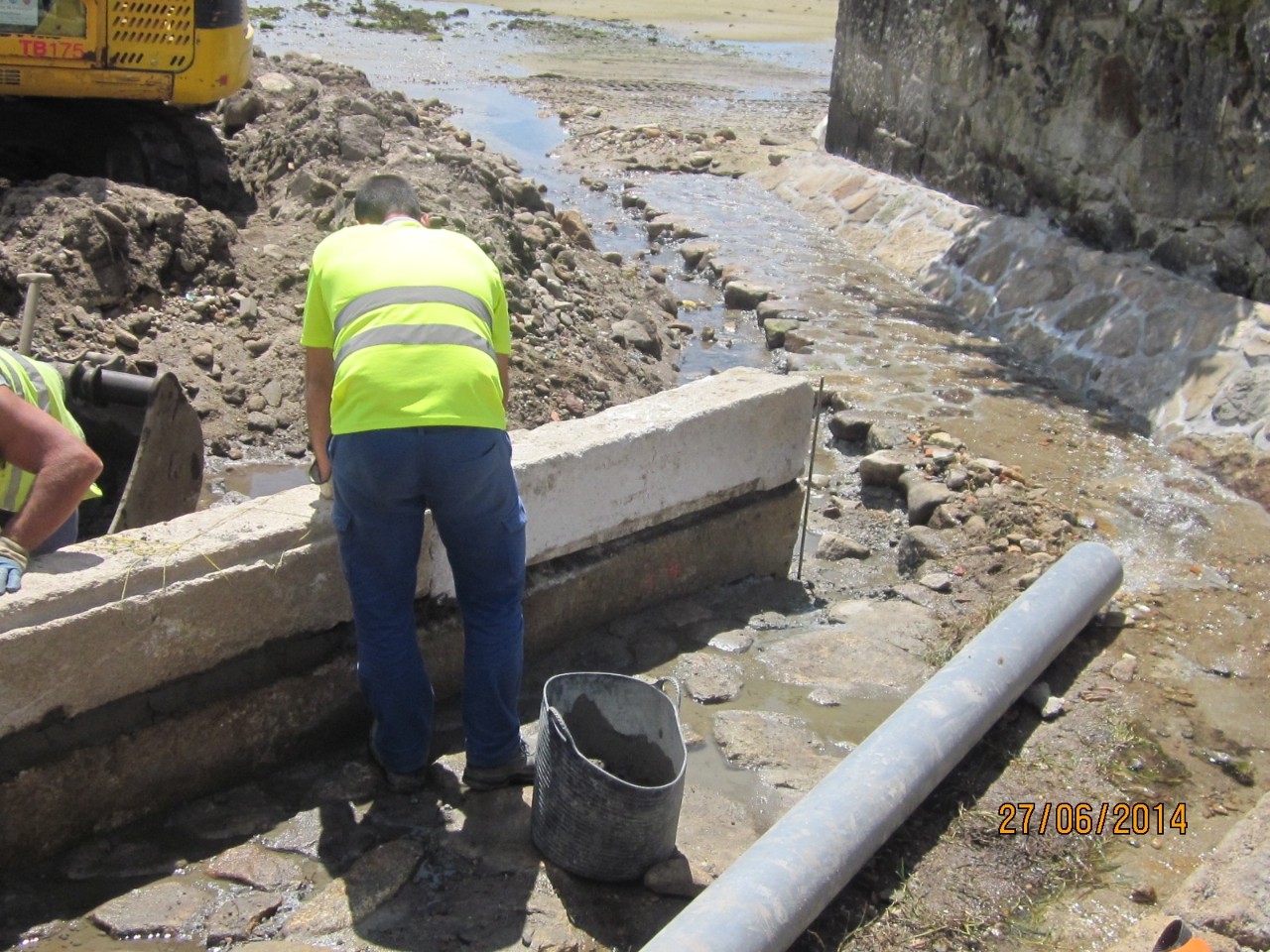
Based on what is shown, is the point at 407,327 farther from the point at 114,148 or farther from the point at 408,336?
the point at 114,148

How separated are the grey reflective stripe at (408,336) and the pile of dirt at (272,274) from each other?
90.3 inches

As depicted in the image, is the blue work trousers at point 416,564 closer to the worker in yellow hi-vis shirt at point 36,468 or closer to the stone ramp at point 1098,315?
the worker in yellow hi-vis shirt at point 36,468

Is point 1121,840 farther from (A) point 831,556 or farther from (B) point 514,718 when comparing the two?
(A) point 831,556

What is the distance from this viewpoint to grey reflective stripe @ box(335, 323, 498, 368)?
137 inches

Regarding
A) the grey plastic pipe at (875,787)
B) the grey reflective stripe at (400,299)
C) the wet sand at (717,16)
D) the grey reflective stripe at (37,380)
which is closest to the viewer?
the grey plastic pipe at (875,787)

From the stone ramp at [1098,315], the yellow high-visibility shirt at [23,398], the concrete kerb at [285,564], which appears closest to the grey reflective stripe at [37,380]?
the yellow high-visibility shirt at [23,398]

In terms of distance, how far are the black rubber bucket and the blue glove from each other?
140 cm

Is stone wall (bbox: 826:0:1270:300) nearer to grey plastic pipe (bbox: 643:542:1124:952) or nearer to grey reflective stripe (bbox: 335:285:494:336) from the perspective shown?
grey plastic pipe (bbox: 643:542:1124:952)

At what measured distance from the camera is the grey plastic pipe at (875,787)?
3035 millimetres

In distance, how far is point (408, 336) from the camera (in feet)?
11.4

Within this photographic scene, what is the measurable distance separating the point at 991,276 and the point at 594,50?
18049mm

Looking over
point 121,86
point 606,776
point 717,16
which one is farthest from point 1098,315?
point 717,16

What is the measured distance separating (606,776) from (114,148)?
7.56 m
